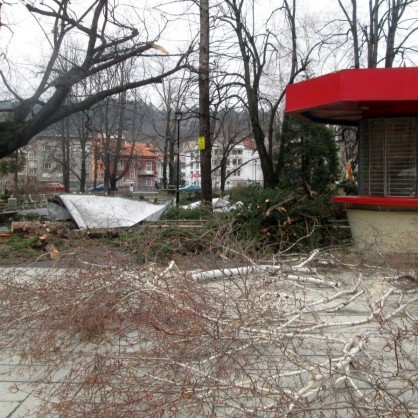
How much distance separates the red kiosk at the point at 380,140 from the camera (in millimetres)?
8922

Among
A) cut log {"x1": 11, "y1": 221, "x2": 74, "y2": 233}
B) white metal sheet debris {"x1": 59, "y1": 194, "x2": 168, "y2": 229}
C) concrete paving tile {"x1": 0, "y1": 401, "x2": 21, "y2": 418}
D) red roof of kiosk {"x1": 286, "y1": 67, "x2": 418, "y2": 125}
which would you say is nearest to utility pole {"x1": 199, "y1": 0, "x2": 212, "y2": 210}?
white metal sheet debris {"x1": 59, "y1": 194, "x2": 168, "y2": 229}

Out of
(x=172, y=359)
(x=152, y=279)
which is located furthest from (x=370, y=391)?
(x=152, y=279)

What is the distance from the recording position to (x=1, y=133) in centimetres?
1591

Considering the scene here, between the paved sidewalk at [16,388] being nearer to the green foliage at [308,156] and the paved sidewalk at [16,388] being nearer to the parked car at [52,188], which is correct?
the green foliage at [308,156]

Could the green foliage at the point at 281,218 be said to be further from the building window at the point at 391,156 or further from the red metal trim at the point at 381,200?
the building window at the point at 391,156

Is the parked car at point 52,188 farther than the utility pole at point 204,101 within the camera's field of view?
Yes

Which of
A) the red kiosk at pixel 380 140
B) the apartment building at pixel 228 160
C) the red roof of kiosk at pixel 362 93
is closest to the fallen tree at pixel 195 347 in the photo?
the red kiosk at pixel 380 140

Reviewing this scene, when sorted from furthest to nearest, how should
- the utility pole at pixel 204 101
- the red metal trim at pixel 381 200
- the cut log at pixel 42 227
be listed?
1. the utility pole at pixel 204 101
2. the cut log at pixel 42 227
3. the red metal trim at pixel 381 200

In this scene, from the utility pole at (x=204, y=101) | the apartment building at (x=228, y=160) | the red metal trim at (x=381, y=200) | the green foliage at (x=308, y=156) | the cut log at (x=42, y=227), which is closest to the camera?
the red metal trim at (x=381, y=200)

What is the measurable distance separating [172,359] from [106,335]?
1285mm

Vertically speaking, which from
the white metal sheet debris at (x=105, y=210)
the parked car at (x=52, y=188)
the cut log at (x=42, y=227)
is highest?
the parked car at (x=52, y=188)

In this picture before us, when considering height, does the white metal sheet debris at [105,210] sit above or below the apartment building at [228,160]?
below

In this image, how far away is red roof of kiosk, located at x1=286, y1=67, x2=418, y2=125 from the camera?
349 inches

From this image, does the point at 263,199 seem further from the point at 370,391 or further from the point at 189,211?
the point at 370,391
